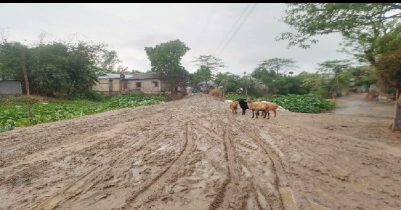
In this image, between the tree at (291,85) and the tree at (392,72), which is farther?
the tree at (291,85)

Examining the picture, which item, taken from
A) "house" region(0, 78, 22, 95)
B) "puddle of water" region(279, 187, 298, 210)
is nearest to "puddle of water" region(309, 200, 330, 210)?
"puddle of water" region(279, 187, 298, 210)

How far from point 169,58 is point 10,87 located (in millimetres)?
18008

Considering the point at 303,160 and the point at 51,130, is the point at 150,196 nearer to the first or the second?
the point at 303,160

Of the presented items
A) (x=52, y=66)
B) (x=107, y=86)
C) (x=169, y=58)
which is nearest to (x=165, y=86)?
(x=169, y=58)

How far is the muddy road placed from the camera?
2.82 metres

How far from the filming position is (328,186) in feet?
10.4

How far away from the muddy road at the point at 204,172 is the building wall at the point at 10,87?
18220mm

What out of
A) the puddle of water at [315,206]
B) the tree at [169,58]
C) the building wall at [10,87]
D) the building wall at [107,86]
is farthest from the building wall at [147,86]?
the puddle of water at [315,206]

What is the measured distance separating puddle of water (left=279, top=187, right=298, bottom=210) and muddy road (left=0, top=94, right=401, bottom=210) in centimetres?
1

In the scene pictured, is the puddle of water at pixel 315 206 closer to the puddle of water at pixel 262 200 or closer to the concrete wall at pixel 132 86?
the puddle of water at pixel 262 200

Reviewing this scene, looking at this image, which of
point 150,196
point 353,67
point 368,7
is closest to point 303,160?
point 150,196

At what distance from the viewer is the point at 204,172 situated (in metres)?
3.74

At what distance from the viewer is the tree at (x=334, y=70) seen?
75.3 ft

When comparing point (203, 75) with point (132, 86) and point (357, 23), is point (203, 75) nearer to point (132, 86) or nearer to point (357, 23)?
point (132, 86)
